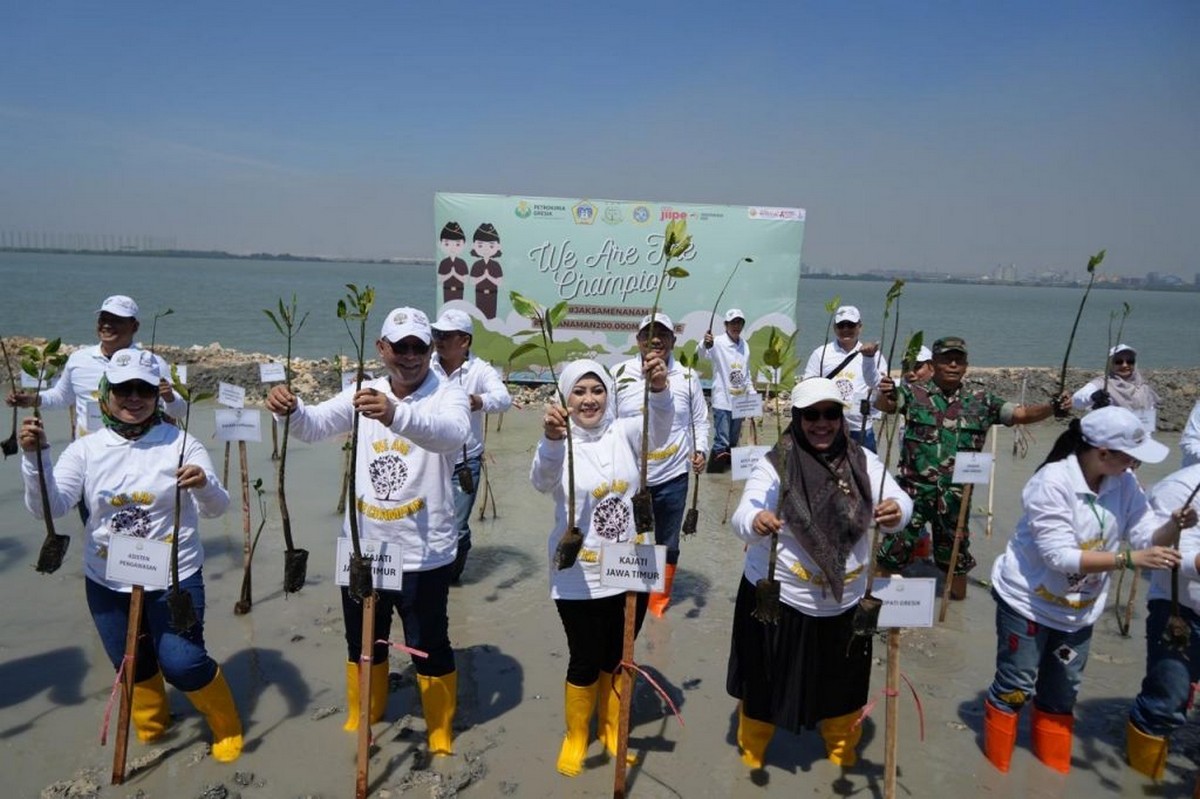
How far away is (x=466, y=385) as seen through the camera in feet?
17.1

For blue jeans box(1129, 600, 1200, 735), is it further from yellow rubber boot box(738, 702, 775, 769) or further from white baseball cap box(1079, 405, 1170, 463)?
yellow rubber boot box(738, 702, 775, 769)

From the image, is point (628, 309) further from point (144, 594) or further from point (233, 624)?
point (144, 594)

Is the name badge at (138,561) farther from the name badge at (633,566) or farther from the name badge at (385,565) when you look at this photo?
the name badge at (633,566)

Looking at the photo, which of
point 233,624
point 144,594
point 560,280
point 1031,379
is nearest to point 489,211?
point 560,280

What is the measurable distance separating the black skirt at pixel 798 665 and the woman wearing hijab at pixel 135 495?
8.20ft

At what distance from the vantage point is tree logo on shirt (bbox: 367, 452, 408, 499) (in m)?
3.23

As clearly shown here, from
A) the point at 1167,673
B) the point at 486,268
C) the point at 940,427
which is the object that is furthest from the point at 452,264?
the point at 1167,673


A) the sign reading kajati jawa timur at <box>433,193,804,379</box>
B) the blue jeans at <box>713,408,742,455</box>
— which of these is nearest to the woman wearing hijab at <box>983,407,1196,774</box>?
the blue jeans at <box>713,408,742,455</box>

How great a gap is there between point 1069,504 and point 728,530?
4.36m

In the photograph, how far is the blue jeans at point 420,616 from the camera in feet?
10.8

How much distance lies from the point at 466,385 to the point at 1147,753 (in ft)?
14.7

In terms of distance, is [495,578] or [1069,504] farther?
[495,578]

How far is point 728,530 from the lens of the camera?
728cm

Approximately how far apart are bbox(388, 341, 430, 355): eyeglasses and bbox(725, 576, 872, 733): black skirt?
6.05 ft
